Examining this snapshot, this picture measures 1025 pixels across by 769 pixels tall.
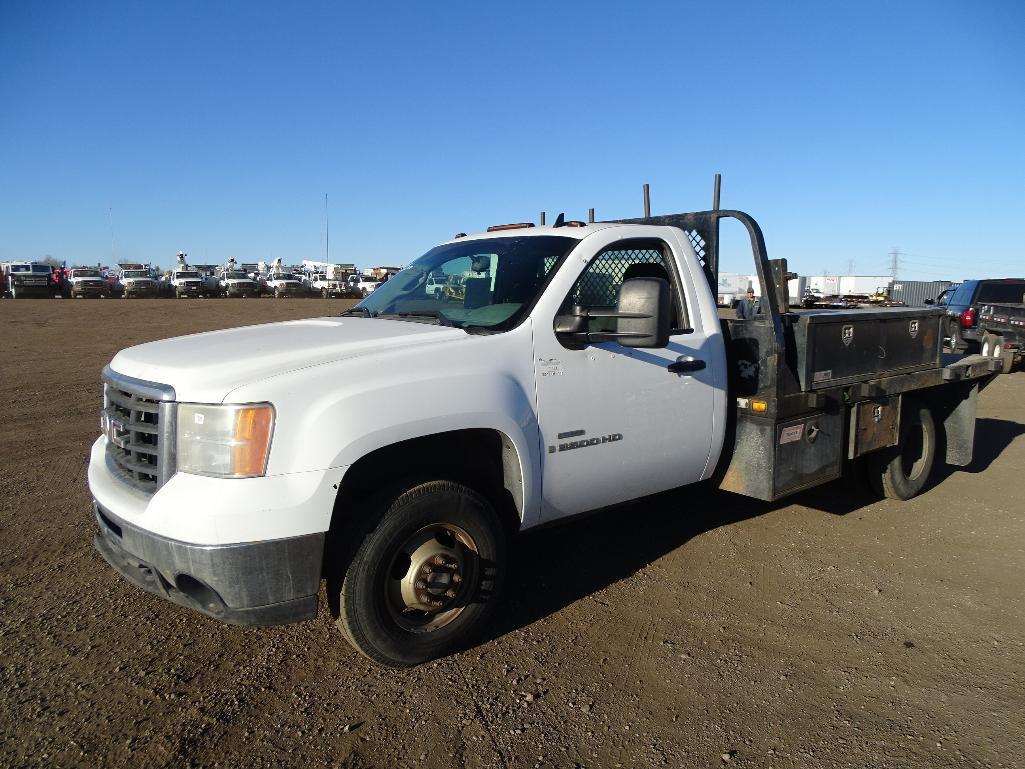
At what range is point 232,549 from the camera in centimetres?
277

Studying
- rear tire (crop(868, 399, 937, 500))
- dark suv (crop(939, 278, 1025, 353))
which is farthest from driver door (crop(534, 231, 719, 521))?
dark suv (crop(939, 278, 1025, 353))

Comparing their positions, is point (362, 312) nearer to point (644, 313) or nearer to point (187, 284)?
point (644, 313)

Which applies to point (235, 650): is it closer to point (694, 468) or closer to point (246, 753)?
point (246, 753)

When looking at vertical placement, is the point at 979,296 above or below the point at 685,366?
above

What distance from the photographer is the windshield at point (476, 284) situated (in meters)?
3.78

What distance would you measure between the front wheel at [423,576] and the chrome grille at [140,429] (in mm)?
868

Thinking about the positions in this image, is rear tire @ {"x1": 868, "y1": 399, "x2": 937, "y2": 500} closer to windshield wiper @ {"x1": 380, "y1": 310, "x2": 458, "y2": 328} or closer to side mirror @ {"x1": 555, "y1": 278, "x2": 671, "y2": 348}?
side mirror @ {"x1": 555, "y1": 278, "x2": 671, "y2": 348}

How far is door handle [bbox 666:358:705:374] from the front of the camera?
13.4 ft

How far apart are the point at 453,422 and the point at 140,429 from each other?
129 centimetres

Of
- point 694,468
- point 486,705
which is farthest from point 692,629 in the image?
point 486,705

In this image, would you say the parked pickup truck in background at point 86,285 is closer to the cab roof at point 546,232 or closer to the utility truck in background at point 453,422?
the utility truck in background at point 453,422

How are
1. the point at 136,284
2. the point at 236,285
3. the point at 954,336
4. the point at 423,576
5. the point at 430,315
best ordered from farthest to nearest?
the point at 236,285 < the point at 136,284 < the point at 954,336 < the point at 430,315 < the point at 423,576

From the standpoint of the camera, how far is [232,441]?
9.18 ft

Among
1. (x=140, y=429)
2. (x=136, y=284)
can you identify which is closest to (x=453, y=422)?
(x=140, y=429)
